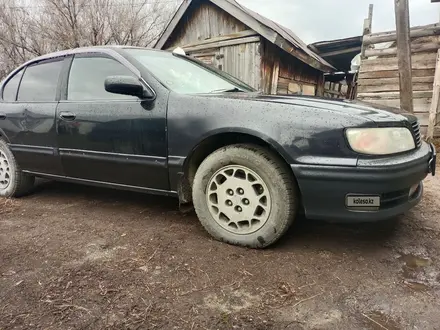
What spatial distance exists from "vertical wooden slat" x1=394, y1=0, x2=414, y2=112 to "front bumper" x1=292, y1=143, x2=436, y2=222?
4.36 m

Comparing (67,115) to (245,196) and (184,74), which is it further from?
(245,196)

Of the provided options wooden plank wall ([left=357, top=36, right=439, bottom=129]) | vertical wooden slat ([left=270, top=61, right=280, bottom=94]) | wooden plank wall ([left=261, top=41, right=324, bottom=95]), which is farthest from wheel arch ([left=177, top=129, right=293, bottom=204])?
vertical wooden slat ([left=270, top=61, right=280, bottom=94])

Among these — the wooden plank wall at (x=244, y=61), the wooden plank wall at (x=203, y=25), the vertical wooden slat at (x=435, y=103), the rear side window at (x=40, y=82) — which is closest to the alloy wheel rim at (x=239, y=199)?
the rear side window at (x=40, y=82)

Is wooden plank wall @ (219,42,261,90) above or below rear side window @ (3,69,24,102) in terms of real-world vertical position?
above

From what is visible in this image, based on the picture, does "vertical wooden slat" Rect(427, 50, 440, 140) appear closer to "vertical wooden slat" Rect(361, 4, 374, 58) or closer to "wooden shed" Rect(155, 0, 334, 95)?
"vertical wooden slat" Rect(361, 4, 374, 58)

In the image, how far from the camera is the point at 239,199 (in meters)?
2.43

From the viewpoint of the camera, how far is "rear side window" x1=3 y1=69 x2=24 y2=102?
3789mm

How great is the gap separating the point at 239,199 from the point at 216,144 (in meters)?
0.48

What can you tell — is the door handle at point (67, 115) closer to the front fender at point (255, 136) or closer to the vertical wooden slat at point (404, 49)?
the front fender at point (255, 136)

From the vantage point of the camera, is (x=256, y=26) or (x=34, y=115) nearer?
(x=34, y=115)

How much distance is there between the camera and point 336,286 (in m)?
1.93

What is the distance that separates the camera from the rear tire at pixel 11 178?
376cm

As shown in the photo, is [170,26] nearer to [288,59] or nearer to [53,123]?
[288,59]

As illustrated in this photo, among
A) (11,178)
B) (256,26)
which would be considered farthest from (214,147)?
(256,26)
